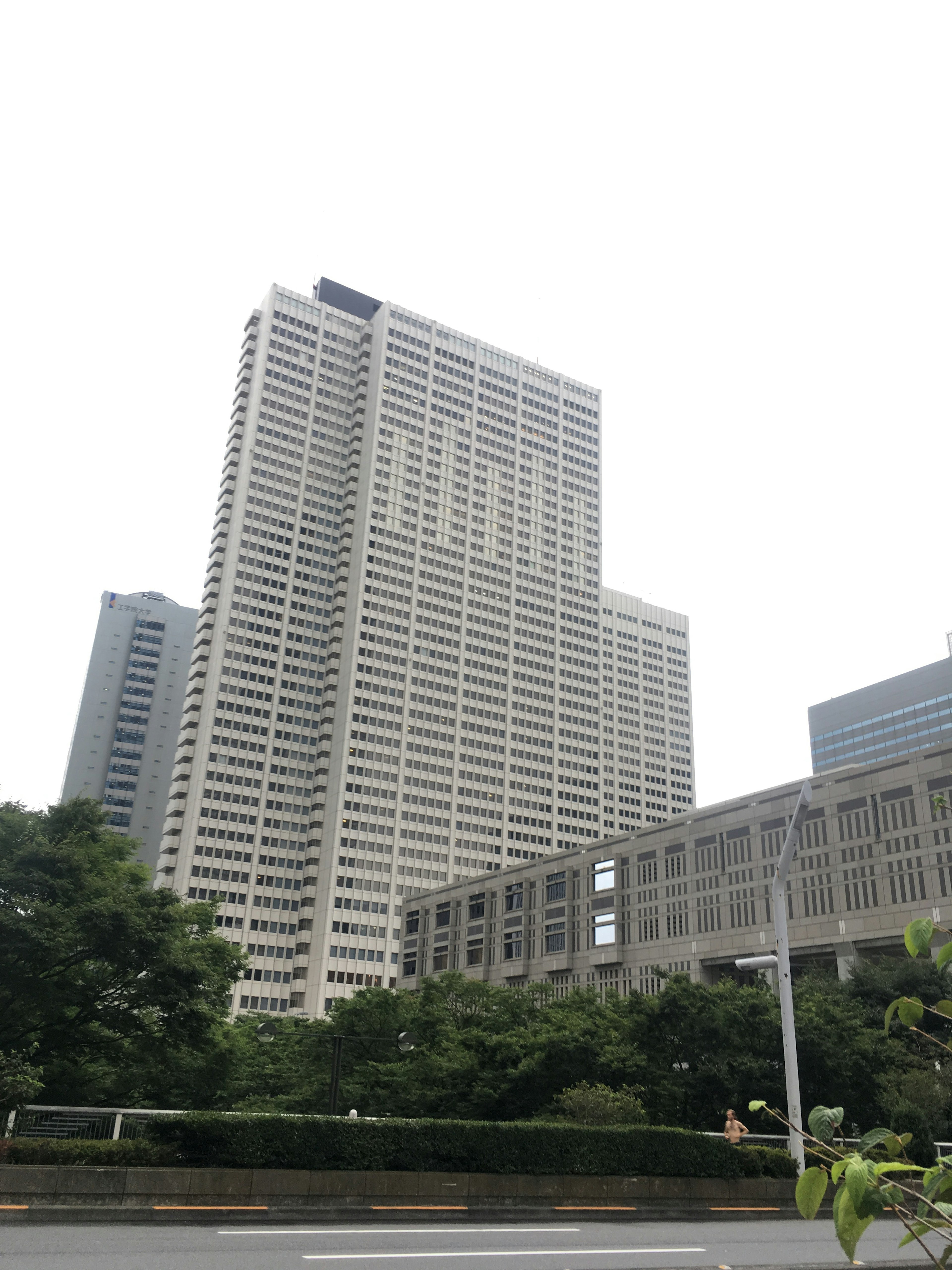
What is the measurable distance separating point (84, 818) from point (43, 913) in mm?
7240

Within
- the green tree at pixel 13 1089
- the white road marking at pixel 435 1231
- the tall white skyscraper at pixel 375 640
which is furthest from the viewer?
the tall white skyscraper at pixel 375 640

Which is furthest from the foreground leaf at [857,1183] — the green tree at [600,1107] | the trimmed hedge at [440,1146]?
the green tree at [600,1107]

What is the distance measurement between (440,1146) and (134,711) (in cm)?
16959

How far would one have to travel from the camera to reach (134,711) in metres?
183

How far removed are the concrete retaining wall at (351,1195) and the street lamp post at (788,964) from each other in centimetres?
306

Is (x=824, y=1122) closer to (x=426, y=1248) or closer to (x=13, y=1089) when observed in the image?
(x=426, y=1248)

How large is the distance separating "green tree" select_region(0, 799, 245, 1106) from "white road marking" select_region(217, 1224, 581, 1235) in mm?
16375

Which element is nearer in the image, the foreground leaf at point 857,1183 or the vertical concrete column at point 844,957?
the foreground leaf at point 857,1183

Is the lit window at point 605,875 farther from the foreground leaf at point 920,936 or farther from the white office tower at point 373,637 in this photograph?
the foreground leaf at point 920,936

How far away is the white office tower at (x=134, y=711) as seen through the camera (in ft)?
576

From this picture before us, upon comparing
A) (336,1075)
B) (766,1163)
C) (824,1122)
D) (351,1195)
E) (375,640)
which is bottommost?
(351,1195)

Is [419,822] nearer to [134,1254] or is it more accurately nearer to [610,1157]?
[610,1157]

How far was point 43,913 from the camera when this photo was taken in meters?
33.7

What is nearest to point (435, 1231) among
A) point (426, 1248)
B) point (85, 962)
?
point (426, 1248)
